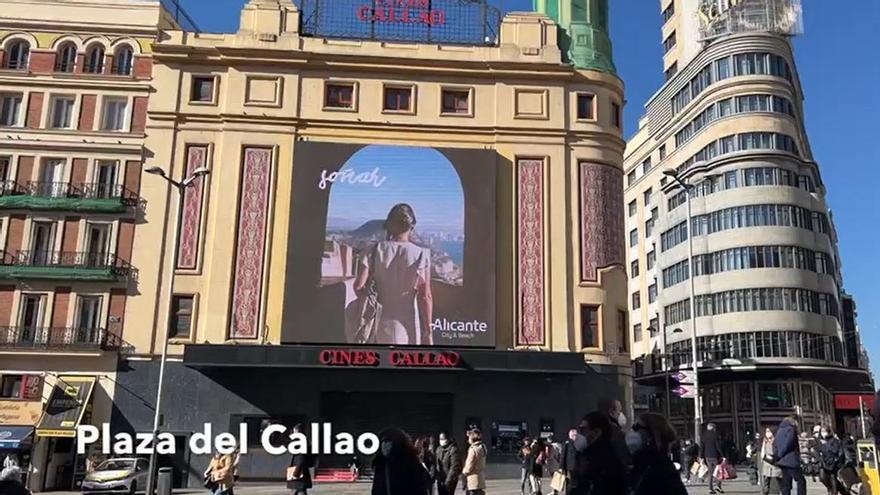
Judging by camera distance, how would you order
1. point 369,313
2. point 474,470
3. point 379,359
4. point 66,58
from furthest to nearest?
point 66,58, point 369,313, point 379,359, point 474,470

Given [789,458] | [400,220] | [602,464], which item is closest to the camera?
[602,464]

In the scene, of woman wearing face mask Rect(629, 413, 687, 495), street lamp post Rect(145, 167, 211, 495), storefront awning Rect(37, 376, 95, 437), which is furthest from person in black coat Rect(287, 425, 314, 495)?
storefront awning Rect(37, 376, 95, 437)

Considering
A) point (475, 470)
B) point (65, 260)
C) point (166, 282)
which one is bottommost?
point (475, 470)

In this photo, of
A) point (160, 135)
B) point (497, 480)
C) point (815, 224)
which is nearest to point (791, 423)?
point (497, 480)

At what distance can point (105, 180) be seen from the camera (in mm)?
31203

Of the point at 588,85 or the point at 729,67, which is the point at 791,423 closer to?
the point at 588,85

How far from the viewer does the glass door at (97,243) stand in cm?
3012

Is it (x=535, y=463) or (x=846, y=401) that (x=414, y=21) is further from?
(x=846, y=401)

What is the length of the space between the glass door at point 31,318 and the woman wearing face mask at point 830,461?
2636 centimetres

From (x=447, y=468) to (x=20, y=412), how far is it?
20.5 metres

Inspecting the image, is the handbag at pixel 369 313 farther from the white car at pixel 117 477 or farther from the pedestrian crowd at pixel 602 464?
the pedestrian crowd at pixel 602 464

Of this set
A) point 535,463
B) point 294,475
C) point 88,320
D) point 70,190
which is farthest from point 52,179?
point 535,463

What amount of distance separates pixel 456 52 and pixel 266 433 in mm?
17404

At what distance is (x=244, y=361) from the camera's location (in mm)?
27891
